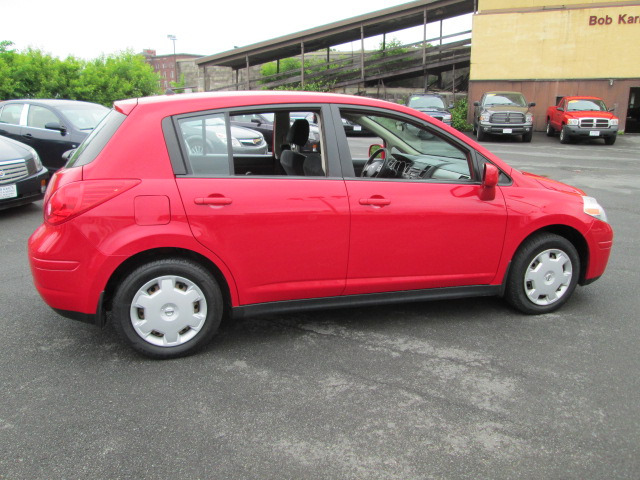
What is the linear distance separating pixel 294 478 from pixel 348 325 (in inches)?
68.9

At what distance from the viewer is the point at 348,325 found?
4.20 metres

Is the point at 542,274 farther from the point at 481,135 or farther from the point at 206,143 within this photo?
the point at 481,135

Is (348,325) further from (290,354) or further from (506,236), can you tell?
(506,236)

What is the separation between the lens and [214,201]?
3504mm

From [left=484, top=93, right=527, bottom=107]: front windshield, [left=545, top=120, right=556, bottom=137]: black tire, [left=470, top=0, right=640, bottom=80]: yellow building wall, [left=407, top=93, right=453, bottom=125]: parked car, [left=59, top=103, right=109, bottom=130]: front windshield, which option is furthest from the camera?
[left=470, top=0, right=640, bottom=80]: yellow building wall

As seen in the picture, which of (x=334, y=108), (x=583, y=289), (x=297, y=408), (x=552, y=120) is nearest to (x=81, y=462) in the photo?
(x=297, y=408)

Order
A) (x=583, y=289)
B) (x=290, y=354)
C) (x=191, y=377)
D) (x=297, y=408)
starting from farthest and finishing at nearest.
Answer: (x=583, y=289)
(x=290, y=354)
(x=191, y=377)
(x=297, y=408)

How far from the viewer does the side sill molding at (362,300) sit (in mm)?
3770

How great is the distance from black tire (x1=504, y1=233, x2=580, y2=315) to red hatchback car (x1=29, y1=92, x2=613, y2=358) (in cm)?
1

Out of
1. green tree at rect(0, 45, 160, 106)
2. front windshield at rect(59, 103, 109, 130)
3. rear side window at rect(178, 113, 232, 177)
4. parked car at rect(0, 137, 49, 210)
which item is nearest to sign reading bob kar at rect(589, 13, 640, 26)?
green tree at rect(0, 45, 160, 106)

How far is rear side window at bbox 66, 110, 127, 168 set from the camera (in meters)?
3.53

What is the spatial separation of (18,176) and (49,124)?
2.98 metres

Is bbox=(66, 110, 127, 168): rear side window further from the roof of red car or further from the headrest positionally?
the headrest

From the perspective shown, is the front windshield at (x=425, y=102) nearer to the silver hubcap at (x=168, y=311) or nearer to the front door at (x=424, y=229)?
the front door at (x=424, y=229)
